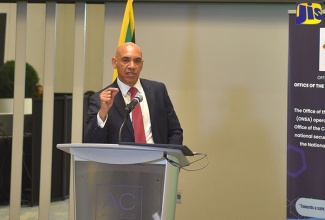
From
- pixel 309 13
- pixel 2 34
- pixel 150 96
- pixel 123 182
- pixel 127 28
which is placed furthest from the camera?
pixel 2 34

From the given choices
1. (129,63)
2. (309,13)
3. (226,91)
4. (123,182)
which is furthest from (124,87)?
(226,91)

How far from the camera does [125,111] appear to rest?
247cm

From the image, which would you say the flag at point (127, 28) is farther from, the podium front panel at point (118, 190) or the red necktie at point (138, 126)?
the podium front panel at point (118, 190)

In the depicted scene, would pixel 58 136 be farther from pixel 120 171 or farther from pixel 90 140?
pixel 120 171

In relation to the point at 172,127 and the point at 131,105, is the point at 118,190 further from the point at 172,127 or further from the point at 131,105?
the point at 172,127

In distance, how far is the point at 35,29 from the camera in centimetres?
714

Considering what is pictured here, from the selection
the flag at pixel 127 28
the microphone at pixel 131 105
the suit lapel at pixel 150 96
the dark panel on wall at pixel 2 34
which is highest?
the dark panel on wall at pixel 2 34

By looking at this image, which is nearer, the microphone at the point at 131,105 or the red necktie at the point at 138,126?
the microphone at the point at 131,105

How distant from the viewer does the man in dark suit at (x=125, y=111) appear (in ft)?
7.82

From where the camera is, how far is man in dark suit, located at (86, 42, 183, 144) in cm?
238

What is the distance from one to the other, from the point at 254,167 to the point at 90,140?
69.7 inches

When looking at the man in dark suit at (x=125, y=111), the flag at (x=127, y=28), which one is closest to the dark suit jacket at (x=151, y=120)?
the man in dark suit at (x=125, y=111)

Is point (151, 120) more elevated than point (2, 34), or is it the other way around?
point (2, 34)

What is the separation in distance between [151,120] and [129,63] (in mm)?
309
